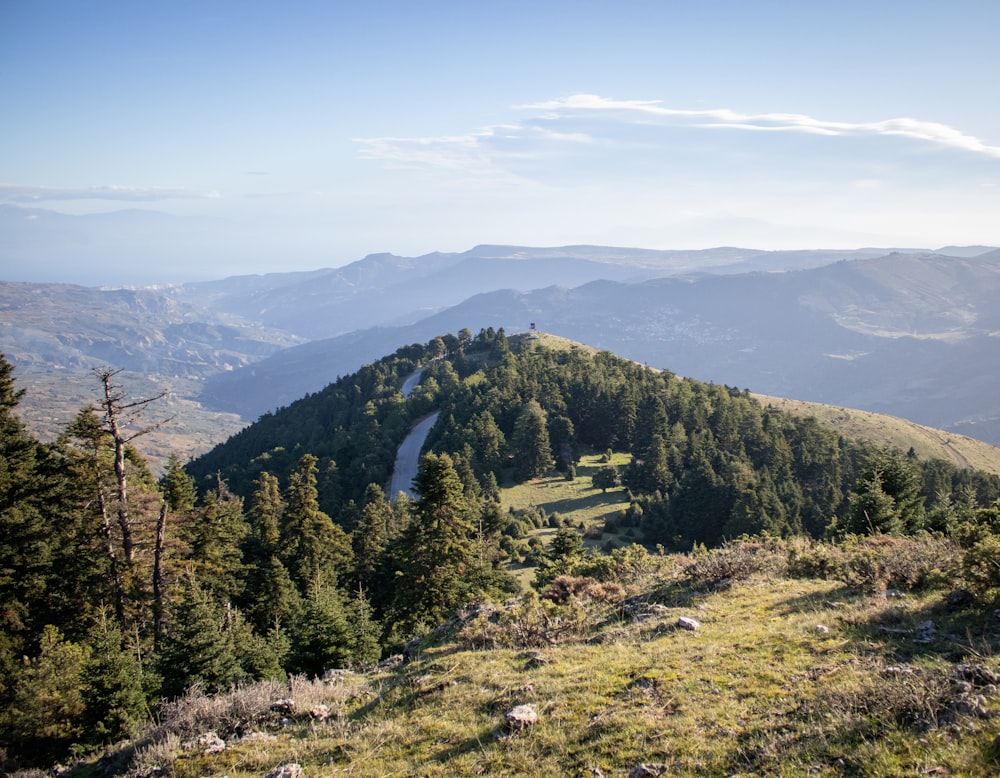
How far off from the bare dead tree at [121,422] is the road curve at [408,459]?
5703 cm

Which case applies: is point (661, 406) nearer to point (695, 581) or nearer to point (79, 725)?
point (695, 581)

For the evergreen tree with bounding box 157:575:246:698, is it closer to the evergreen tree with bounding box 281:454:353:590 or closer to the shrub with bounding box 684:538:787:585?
the shrub with bounding box 684:538:787:585

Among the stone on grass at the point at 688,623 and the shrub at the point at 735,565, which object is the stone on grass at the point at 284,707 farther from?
the shrub at the point at 735,565

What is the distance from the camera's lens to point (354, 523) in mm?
Answer: 53156

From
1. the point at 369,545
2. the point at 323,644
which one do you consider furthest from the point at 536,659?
the point at 369,545

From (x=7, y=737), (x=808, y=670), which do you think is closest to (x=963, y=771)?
(x=808, y=670)

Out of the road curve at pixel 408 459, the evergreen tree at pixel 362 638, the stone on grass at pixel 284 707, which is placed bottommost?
the road curve at pixel 408 459

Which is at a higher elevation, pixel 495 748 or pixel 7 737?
pixel 495 748

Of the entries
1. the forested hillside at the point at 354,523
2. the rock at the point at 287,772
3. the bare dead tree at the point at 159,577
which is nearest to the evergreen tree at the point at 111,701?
the forested hillside at the point at 354,523

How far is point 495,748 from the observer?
827 cm

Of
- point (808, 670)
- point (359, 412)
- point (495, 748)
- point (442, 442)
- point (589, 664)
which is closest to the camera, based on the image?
point (495, 748)

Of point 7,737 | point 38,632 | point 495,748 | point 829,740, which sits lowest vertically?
point 38,632

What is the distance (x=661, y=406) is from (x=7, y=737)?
7576 cm

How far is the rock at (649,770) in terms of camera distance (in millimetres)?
6893
